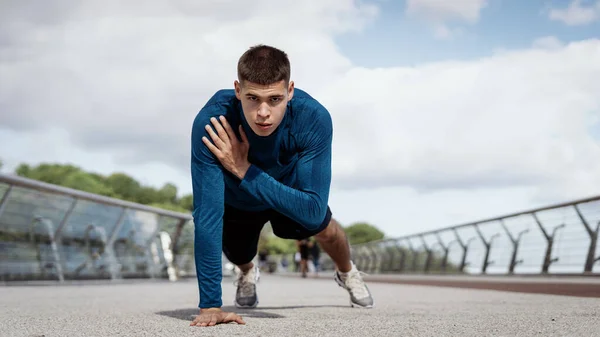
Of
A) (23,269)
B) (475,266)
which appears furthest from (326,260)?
(23,269)

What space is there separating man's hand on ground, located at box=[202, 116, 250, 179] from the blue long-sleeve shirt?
5cm

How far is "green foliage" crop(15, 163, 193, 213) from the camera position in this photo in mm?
89375

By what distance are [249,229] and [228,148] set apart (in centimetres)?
157

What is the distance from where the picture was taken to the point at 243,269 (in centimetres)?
618

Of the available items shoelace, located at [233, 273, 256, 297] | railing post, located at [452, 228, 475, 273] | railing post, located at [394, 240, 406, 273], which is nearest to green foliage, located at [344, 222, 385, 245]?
railing post, located at [394, 240, 406, 273]

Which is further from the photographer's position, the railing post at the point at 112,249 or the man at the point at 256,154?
the railing post at the point at 112,249

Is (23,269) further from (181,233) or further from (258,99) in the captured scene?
(258,99)

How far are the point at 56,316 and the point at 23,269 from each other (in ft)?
23.1

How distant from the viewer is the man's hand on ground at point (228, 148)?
412 centimetres

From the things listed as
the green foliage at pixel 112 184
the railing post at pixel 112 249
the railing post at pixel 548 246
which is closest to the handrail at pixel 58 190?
the railing post at pixel 112 249

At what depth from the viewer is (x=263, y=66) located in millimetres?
3881

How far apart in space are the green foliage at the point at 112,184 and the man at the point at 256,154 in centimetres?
8456

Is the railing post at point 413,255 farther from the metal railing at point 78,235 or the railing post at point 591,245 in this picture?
the railing post at point 591,245

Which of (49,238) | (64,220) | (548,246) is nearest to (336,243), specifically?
(49,238)
